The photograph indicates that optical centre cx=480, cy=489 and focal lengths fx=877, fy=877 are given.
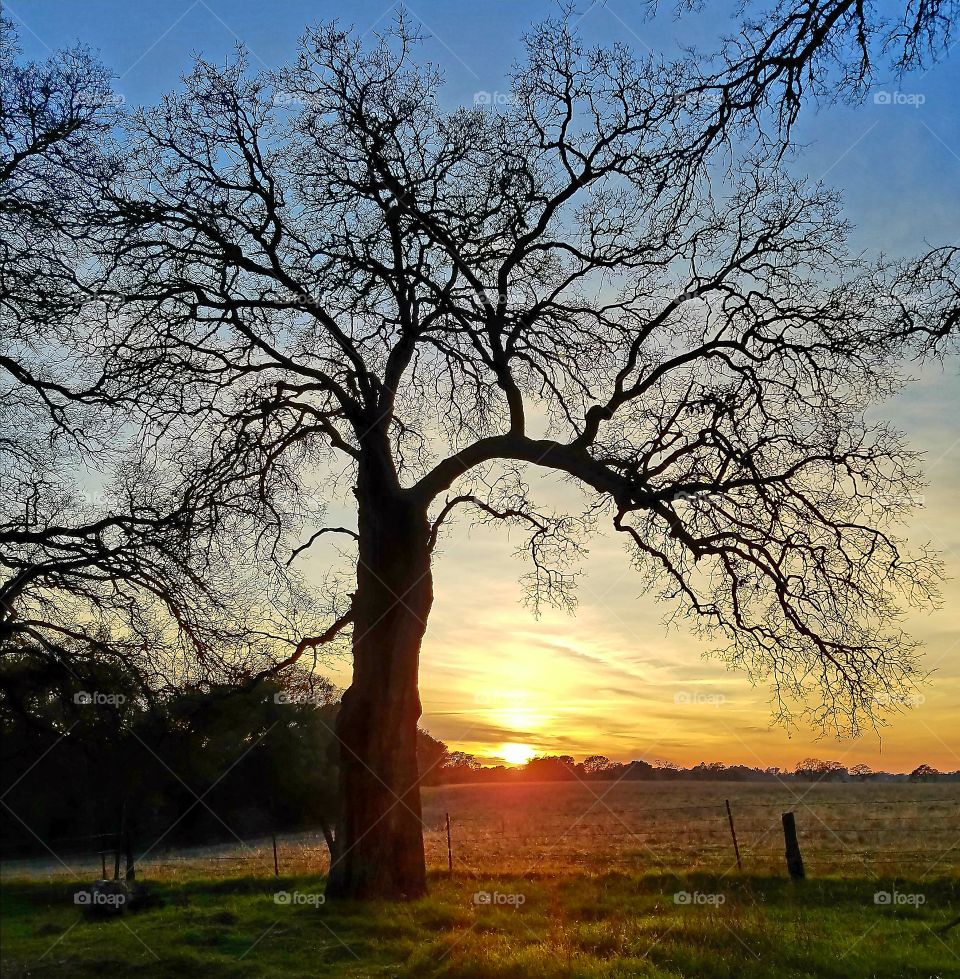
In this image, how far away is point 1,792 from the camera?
322 inches

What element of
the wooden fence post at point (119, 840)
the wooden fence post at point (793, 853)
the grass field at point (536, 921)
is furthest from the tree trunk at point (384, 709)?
the wooden fence post at point (793, 853)

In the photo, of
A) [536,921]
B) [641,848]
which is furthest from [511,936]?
[641,848]

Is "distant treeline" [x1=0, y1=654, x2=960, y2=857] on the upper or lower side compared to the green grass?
upper

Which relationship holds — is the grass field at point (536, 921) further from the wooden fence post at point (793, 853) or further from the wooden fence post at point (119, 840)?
the wooden fence post at point (119, 840)

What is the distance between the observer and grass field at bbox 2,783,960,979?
335 inches

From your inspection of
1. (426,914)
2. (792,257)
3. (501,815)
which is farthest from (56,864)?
(501,815)

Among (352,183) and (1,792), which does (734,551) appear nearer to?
(352,183)

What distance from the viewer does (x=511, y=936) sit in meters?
10.7

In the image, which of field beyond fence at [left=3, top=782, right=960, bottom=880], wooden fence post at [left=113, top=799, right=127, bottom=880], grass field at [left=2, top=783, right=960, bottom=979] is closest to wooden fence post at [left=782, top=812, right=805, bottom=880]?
grass field at [left=2, top=783, right=960, bottom=979]

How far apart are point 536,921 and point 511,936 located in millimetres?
1361

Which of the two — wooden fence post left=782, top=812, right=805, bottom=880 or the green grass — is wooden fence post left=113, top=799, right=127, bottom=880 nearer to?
the green grass

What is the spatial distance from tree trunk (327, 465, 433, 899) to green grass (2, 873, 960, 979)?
0.81 m

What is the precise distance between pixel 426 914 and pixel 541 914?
1653 millimetres

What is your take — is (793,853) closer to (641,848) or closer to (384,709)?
(384,709)
